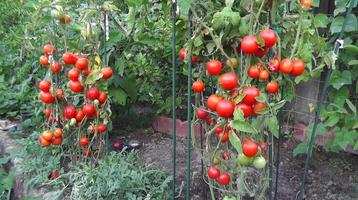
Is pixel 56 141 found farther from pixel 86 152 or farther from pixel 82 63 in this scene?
pixel 82 63

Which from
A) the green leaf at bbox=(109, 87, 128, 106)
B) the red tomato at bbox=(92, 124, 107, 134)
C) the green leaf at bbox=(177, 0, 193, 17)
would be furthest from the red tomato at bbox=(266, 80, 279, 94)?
the green leaf at bbox=(109, 87, 128, 106)

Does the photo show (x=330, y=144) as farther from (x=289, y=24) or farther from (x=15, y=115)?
(x=15, y=115)

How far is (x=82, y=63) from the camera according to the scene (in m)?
1.97

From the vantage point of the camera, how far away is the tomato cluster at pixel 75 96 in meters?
2.01

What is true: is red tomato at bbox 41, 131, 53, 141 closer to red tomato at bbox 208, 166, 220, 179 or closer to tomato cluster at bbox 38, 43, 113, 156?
tomato cluster at bbox 38, 43, 113, 156

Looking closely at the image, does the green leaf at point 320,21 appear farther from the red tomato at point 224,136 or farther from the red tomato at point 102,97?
the red tomato at point 102,97

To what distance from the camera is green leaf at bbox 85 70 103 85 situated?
1.96 metres

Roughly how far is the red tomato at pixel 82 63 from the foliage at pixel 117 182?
517mm

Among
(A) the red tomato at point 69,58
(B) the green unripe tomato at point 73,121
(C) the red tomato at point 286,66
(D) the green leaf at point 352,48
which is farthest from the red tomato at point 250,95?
(B) the green unripe tomato at point 73,121

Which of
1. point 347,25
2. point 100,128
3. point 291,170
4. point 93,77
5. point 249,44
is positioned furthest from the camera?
point 291,170

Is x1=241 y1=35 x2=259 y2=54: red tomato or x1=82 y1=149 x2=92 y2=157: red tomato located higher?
x1=241 y1=35 x2=259 y2=54: red tomato

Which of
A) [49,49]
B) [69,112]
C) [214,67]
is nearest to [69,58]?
[49,49]

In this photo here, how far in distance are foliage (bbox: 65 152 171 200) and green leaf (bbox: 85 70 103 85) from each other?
1.48 ft

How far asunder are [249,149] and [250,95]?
6.9 inches
